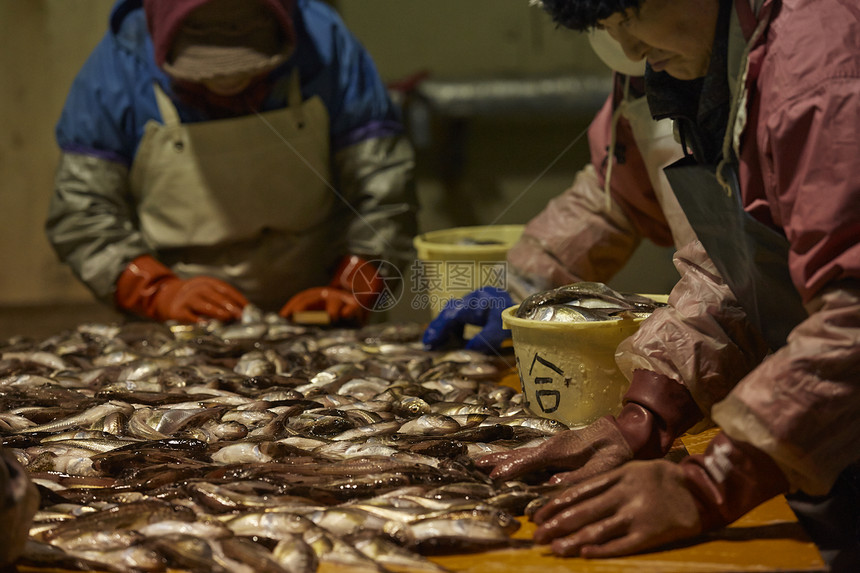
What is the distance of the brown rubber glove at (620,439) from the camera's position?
141cm

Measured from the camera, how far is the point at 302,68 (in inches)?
134

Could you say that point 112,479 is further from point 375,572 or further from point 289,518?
point 375,572

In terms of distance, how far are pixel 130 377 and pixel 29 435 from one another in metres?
0.48

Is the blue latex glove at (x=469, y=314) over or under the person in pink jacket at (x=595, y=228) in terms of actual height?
under

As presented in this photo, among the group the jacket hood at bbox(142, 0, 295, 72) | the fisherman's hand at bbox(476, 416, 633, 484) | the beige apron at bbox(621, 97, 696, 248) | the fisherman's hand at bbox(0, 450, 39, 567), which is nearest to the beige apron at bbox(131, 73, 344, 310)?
the jacket hood at bbox(142, 0, 295, 72)

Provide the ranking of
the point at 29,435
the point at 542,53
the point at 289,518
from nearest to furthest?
the point at 289,518, the point at 29,435, the point at 542,53

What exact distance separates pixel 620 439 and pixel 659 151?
902mm

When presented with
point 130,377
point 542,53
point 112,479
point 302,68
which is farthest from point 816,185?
point 542,53

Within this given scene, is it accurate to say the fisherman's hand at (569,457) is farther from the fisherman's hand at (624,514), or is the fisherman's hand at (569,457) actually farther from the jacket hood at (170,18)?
the jacket hood at (170,18)

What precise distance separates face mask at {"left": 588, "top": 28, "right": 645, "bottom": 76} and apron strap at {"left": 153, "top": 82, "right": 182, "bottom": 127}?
1.83m

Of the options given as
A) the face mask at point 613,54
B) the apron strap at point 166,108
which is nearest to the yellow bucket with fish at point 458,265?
the face mask at point 613,54

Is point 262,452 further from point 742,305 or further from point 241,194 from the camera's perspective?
point 241,194

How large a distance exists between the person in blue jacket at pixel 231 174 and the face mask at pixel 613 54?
4.54 feet

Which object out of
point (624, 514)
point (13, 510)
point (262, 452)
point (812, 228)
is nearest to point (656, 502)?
point (624, 514)
